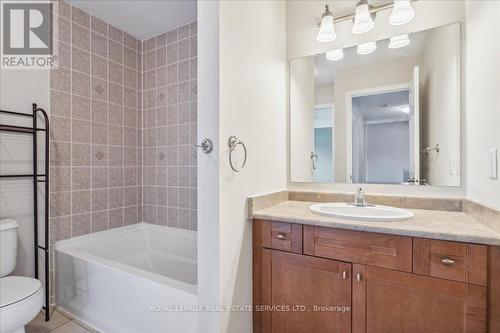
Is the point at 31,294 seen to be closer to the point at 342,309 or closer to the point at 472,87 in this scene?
the point at 342,309

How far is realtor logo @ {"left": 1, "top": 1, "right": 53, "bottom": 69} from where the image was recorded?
1808 millimetres

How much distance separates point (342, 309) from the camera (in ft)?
4.11

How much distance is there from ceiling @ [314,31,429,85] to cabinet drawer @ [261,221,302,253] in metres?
1.11

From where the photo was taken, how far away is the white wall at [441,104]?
58.1 inches

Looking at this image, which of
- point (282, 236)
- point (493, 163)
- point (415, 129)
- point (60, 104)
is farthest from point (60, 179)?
point (493, 163)

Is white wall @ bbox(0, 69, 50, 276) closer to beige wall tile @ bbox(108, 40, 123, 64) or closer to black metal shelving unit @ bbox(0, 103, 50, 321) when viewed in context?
black metal shelving unit @ bbox(0, 103, 50, 321)

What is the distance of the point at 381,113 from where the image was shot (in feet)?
5.55

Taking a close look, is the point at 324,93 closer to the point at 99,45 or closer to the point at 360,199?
the point at 360,199

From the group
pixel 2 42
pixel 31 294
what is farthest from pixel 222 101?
pixel 2 42

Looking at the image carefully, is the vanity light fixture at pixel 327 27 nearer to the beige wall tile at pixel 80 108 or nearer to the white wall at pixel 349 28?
the white wall at pixel 349 28

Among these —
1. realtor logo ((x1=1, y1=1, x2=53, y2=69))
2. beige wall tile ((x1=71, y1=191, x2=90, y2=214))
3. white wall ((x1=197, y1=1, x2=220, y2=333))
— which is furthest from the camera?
beige wall tile ((x1=71, y1=191, x2=90, y2=214))

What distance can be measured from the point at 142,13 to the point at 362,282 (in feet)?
8.61

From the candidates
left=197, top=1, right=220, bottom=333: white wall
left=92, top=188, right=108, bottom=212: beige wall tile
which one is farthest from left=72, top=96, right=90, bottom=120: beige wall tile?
left=197, top=1, right=220, bottom=333: white wall

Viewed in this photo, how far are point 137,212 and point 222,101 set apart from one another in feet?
6.30
